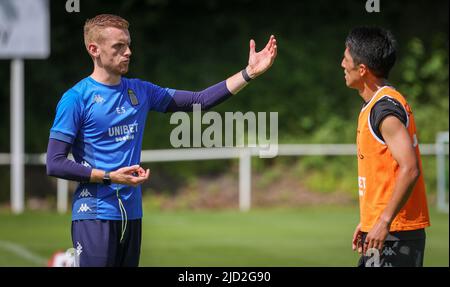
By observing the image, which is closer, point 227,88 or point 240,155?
point 227,88

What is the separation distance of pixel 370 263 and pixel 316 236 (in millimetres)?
9683

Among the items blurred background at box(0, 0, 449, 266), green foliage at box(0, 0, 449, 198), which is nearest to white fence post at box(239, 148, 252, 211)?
blurred background at box(0, 0, 449, 266)

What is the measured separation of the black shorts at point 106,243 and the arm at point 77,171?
0.36 meters

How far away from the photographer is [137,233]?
21.6ft

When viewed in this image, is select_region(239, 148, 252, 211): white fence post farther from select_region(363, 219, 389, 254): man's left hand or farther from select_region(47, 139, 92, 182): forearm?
select_region(363, 219, 389, 254): man's left hand

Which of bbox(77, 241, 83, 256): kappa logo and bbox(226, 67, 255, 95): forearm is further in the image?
bbox(226, 67, 255, 95): forearm

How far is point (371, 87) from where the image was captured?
6113 mm

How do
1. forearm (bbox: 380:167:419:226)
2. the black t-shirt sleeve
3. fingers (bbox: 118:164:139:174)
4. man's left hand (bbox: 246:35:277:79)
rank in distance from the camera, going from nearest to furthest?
forearm (bbox: 380:167:419:226) → the black t-shirt sleeve → fingers (bbox: 118:164:139:174) → man's left hand (bbox: 246:35:277:79)

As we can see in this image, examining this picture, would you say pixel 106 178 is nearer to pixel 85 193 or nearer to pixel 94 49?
pixel 85 193

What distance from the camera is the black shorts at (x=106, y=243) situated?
21.2ft

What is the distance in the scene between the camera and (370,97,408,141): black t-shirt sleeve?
5.77 meters

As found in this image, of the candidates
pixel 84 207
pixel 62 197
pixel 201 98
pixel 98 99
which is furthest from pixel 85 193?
pixel 62 197

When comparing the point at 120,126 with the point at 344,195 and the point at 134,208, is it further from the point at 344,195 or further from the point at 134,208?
the point at 344,195

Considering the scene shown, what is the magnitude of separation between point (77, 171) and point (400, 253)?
2.18 meters
